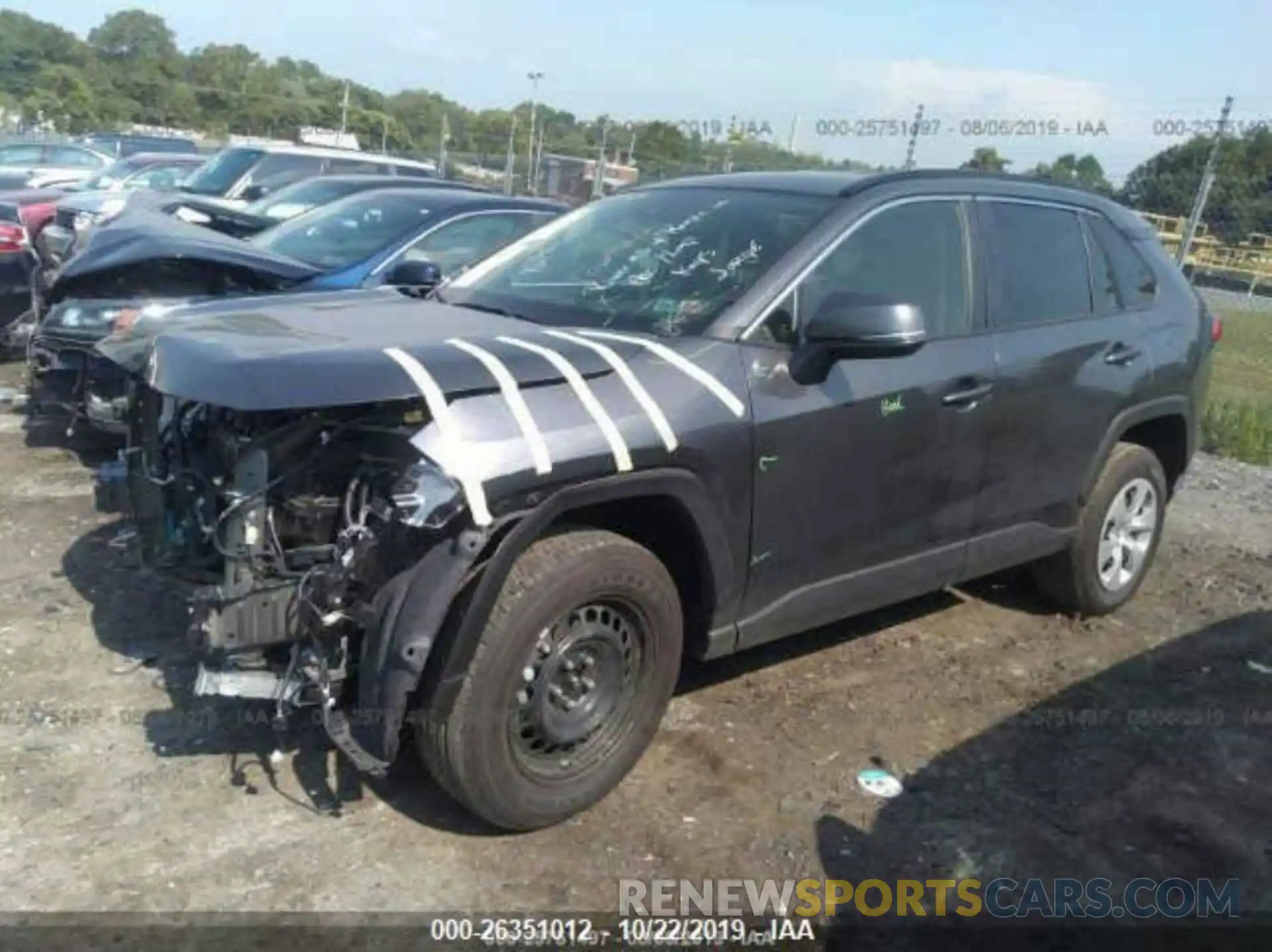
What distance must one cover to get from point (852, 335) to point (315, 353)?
156 centimetres

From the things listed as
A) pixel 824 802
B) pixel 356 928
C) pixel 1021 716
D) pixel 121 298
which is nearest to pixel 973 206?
pixel 1021 716

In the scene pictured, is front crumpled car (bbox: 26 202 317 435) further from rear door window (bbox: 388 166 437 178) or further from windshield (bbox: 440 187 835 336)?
rear door window (bbox: 388 166 437 178)

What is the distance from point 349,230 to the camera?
23.6 ft

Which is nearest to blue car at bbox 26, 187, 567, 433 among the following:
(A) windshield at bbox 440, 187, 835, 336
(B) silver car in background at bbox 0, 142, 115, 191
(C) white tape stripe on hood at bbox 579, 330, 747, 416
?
(A) windshield at bbox 440, 187, 835, 336

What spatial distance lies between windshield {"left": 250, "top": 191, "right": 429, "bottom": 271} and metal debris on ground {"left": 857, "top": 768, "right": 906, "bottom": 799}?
4293 millimetres

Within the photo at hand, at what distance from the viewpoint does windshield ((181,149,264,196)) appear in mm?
13062

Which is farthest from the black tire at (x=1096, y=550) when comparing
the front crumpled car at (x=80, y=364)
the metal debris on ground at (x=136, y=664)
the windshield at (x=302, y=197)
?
the windshield at (x=302, y=197)

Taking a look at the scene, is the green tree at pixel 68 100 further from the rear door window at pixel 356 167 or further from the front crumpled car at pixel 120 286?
the front crumpled car at pixel 120 286

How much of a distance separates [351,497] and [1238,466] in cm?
771

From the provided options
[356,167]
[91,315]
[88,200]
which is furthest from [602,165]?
[91,315]

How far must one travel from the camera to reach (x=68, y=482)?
6.12 metres

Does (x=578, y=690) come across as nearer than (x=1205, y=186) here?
Yes

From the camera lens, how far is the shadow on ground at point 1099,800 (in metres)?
3.38

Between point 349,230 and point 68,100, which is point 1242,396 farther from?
point 68,100
